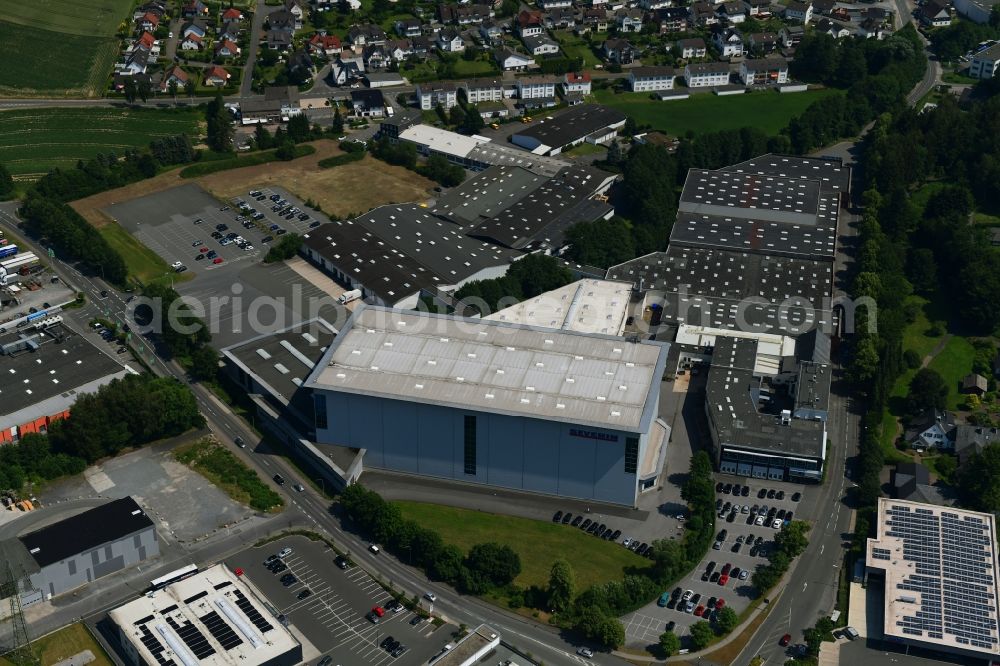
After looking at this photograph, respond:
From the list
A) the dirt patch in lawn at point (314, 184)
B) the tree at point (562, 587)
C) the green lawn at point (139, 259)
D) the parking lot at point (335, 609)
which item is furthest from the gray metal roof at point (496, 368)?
the dirt patch in lawn at point (314, 184)

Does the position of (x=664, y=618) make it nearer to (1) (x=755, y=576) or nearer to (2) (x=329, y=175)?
(1) (x=755, y=576)

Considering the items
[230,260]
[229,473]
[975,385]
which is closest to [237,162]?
[230,260]

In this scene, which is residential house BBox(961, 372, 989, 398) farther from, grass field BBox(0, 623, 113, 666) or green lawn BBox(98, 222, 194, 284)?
green lawn BBox(98, 222, 194, 284)

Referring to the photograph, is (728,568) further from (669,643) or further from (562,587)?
(562,587)

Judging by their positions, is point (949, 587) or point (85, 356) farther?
point (85, 356)

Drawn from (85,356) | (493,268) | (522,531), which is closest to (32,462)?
(85,356)

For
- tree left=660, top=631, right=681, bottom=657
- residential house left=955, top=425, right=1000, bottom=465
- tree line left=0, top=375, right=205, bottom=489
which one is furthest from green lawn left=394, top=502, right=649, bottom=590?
residential house left=955, top=425, right=1000, bottom=465

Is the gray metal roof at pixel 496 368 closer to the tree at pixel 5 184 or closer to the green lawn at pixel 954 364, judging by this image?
the green lawn at pixel 954 364
